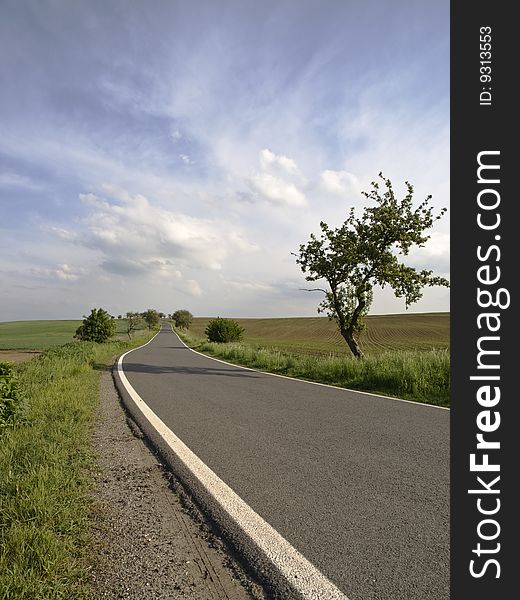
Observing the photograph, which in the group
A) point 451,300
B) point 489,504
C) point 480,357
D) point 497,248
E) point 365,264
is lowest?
point 489,504

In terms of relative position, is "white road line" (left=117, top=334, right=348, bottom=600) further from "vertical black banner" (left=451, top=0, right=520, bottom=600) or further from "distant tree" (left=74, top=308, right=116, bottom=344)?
"distant tree" (left=74, top=308, right=116, bottom=344)

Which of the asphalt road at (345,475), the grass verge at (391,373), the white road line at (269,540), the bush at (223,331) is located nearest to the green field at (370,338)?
the bush at (223,331)

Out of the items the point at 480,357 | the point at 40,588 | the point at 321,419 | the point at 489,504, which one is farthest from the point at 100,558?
the point at 321,419

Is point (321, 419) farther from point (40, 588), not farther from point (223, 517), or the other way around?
point (40, 588)

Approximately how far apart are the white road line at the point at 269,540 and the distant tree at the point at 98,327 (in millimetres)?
31242

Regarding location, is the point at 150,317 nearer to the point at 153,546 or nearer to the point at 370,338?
the point at 370,338

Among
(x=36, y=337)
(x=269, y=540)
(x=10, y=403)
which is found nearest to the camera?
(x=269, y=540)

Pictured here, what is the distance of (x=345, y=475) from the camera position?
12.1ft

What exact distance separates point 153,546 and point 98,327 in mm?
33256

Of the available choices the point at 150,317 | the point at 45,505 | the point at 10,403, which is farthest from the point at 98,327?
the point at 150,317

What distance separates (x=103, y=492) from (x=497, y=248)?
4.41 metres

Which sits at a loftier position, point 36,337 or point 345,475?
point 345,475

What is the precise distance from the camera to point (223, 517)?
2963 millimetres

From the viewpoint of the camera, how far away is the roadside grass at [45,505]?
216cm
